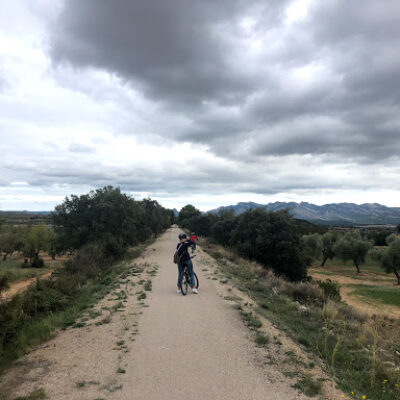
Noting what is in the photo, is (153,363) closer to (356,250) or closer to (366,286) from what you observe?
(366,286)

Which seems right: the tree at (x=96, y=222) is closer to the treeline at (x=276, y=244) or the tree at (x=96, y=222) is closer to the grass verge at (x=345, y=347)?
the treeline at (x=276, y=244)

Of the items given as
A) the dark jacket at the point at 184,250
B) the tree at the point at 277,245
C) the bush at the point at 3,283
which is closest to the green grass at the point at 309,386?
the dark jacket at the point at 184,250

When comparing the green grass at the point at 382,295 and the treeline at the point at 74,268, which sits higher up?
the treeline at the point at 74,268

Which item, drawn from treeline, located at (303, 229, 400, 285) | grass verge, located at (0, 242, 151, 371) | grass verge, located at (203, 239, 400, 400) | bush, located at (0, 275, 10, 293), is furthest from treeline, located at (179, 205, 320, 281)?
bush, located at (0, 275, 10, 293)

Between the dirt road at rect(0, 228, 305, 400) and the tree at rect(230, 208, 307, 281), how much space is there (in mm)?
20248

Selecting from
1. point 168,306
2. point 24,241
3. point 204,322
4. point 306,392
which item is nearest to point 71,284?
point 168,306

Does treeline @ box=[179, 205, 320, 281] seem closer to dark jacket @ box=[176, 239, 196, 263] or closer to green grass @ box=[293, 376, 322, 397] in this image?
dark jacket @ box=[176, 239, 196, 263]

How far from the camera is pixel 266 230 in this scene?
2808cm

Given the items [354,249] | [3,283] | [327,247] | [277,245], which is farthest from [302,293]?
[327,247]

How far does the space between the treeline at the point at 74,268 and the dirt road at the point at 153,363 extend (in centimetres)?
80

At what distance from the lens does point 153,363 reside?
15.6 ft

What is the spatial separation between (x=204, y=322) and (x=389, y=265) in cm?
5174

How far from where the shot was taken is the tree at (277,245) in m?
26.3

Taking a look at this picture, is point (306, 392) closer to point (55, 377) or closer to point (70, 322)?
point (55, 377)
